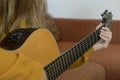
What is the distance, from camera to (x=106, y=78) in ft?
6.35

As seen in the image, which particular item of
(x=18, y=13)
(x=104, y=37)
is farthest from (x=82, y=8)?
(x=18, y=13)

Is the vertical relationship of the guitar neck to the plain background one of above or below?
above

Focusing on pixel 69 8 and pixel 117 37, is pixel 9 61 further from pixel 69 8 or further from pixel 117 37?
pixel 69 8

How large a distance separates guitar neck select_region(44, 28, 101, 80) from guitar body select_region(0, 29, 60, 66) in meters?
0.09

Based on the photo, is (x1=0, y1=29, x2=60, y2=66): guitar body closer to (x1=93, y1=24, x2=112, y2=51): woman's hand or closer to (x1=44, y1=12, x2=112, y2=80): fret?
(x1=44, y1=12, x2=112, y2=80): fret

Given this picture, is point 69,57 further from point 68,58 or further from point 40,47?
point 40,47

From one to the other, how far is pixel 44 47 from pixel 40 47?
0.04m

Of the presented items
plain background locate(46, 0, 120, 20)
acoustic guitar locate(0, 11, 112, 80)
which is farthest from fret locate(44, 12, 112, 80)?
plain background locate(46, 0, 120, 20)

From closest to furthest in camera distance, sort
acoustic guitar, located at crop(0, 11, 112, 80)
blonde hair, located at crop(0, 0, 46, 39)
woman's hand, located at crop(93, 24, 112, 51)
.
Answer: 1. acoustic guitar, located at crop(0, 11, 112, 80)
2. blonde hair, located at crop(0, 0, 46, 39)
3. woman's hand, located at crop(93, 24, 112, 51)

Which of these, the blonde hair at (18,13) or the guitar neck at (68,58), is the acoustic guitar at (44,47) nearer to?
the guitar neck at (68,58)

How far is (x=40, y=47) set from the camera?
1.23 m

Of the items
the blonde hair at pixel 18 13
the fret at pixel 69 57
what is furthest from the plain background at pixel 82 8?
the blonde hair at pixel 18 13

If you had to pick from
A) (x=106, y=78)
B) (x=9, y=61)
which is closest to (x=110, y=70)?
(x=106, y=78)

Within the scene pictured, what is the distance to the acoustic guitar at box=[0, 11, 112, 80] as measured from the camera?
111 cm
